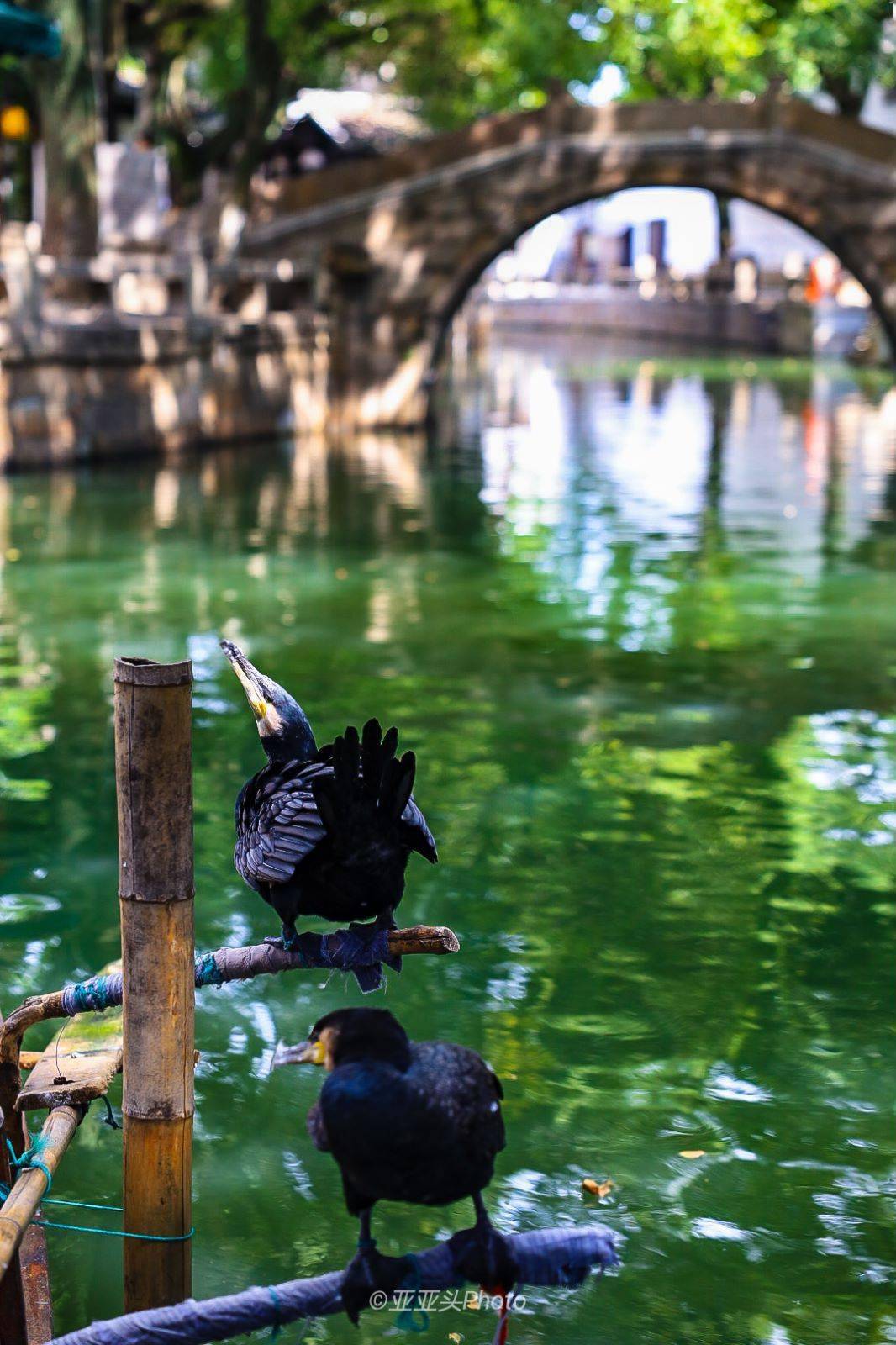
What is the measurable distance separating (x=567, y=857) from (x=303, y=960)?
341 cm

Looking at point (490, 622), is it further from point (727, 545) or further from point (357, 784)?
point (357, 784)

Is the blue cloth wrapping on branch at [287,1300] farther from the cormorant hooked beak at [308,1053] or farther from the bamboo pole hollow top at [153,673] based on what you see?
the bamboo pole hollow top at [153,673]

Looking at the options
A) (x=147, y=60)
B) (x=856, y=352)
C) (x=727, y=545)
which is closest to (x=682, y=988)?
(x=727, y=545)

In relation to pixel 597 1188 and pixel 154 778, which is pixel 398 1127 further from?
pixel 597 1188

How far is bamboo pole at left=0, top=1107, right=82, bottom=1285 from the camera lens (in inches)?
113

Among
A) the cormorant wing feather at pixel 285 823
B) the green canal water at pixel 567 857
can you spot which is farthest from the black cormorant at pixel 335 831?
the green canal water at pixel 567 857

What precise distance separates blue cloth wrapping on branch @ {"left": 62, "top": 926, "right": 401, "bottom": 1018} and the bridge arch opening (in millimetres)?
21072

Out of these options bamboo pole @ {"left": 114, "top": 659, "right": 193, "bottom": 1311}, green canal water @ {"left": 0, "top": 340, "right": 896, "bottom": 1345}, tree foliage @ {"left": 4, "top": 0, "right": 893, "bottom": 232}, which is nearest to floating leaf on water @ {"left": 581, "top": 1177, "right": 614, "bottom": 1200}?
green canal water @ {"left": 0, "top": 340, "right": 896, "bottom": 1345}

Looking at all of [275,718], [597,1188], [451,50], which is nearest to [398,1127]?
[275,718]

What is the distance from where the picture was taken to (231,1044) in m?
5.08

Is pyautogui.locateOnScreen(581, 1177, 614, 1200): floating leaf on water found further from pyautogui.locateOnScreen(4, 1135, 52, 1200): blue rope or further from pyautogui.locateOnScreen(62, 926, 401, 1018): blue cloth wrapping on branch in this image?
pyautogui.locateOnScreen(4, 1135, 52, 1200): blue rope

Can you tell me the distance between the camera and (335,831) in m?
3.15

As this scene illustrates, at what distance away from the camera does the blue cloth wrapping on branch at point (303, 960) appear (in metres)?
3.24

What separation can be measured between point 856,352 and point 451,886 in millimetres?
33996
